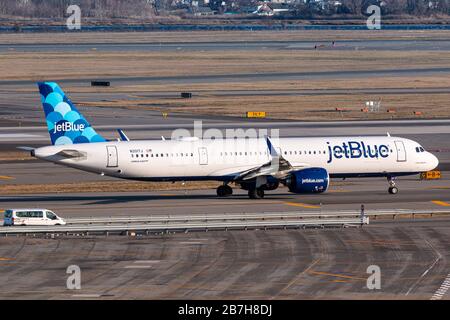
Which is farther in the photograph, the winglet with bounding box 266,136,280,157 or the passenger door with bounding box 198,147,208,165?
the winglet with bounding box 266,136,280,157

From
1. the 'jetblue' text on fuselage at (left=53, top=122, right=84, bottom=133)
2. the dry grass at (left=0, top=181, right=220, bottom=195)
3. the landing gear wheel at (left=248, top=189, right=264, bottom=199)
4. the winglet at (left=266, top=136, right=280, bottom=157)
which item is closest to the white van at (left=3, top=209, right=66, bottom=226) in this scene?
the 'jetblue' text on fuselage at (left=53, top=122, right=84, bottom=133)

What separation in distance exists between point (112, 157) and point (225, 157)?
24.3ft

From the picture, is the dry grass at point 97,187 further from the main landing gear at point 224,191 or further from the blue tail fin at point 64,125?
the blue tail fin at point 64,125

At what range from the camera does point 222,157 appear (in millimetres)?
72500

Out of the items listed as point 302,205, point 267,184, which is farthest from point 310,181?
point 267,184

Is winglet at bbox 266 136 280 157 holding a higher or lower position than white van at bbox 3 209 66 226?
higher

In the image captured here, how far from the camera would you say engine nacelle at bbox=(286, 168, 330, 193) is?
70875 millimetres

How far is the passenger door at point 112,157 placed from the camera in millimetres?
70438

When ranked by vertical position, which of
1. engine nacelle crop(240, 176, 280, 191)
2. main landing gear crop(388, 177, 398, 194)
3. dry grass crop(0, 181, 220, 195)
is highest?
engine nacelle crop(240, 176, 280, 191)

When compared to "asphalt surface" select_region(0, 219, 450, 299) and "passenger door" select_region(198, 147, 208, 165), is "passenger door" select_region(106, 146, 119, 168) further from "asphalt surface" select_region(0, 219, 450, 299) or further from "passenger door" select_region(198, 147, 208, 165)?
"asphalt surface" select_region(0, 219, 450, 299)

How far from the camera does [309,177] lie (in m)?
70.9

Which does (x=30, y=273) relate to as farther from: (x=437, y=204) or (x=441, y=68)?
(x=441, y=68)

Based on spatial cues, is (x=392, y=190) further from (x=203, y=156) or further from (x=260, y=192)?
(x=203, y=156)

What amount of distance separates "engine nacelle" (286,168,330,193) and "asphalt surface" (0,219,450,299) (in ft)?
29.6
